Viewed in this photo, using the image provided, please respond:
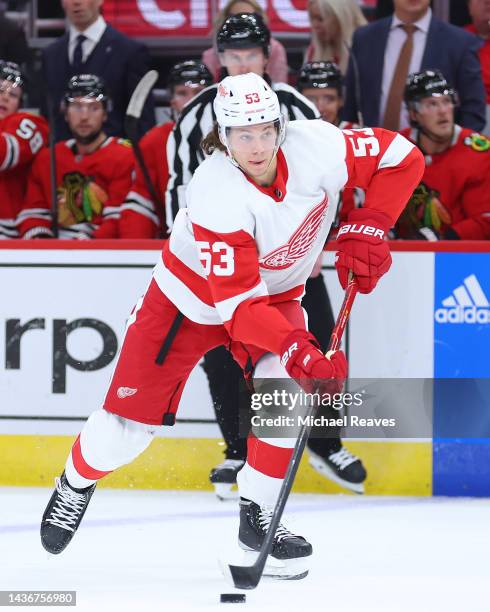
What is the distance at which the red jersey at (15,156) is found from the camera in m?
4.47

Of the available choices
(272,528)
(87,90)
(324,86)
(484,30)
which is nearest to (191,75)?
(87,90)

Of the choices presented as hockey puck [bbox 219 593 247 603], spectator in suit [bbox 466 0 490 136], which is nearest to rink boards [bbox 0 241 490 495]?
spectator in suit [bbox 466 0 490 136]

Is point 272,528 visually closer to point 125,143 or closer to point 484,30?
point 125,143

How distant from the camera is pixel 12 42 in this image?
5367 millimetres

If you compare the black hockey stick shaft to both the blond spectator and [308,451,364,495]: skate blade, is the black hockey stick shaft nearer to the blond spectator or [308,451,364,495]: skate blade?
the blond spectator

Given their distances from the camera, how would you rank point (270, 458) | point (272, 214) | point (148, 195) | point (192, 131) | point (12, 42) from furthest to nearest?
1. point (12, 42)
2. point (148, 195)
3. point (192, 131)
4. point (270, 458)
5. point (272, 214)

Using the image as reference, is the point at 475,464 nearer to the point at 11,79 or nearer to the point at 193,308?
the point at 193,308

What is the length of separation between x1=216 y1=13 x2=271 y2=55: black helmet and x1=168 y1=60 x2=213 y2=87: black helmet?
2.01 feet

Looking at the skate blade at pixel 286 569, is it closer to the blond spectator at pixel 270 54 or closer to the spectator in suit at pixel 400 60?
the blond spectator at pixel 270 54

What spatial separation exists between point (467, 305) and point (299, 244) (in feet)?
4.07

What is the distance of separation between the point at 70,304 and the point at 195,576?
1.39m

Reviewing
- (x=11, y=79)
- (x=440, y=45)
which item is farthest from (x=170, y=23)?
(x=440, y=45)

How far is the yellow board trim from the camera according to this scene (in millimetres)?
3980

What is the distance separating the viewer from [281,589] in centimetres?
277
